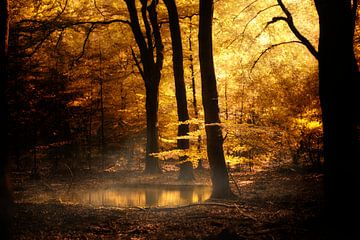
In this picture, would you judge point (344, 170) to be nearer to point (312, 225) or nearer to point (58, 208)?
point (312, 225)

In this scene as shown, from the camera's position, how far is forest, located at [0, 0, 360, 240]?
6.39 m

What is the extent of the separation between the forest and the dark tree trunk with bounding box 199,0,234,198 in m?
0.03

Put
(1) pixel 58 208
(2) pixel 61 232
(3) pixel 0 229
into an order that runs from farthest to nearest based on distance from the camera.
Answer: (1) pixel 58 208 → (2) pixel 61 232 → (3) pixel 0 229

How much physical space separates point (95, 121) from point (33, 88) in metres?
5.41

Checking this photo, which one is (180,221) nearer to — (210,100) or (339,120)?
(339,120)

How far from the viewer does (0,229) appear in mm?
5703

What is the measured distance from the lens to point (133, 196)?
15062 millimetres

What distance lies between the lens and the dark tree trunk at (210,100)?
11.2 meters

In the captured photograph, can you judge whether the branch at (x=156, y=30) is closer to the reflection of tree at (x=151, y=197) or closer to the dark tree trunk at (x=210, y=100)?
the reflection of tree at (x=151, y=197)

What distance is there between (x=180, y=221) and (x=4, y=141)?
393 cm

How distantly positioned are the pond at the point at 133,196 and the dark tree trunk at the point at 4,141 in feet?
20.0

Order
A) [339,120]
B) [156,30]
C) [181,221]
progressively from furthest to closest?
[156,30]
[181,221]
[339,120]

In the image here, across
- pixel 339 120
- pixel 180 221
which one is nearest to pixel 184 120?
pixel 180 221

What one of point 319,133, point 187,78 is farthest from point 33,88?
point 319,133
